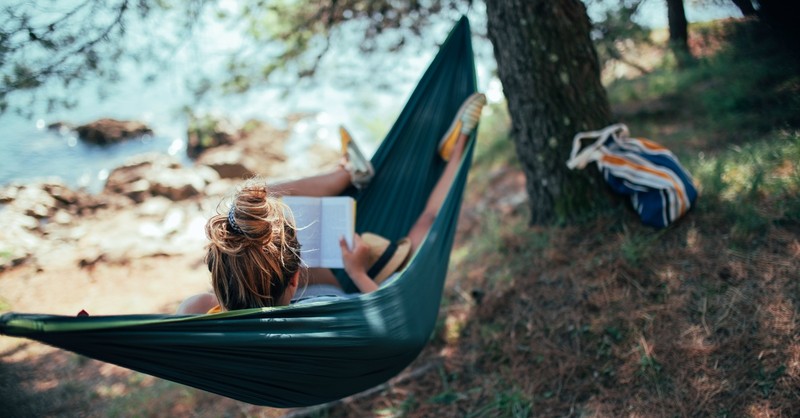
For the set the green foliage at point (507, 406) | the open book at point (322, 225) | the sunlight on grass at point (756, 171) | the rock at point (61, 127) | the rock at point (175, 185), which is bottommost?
the green foliage at point (507, 406)

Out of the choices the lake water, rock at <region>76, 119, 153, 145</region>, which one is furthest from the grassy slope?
rock at <region>76, 119, 153, 145</region>

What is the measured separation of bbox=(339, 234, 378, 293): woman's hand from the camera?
1823 mm

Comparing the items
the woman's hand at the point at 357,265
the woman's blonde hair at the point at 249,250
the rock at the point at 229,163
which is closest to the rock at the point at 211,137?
the rock at the point at 229,163

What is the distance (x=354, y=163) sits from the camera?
6.89 feet

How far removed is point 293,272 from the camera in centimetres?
144

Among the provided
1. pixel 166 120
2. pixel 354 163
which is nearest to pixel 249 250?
pixel 354 163

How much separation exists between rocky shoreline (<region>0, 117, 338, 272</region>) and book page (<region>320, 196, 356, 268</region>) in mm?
2643

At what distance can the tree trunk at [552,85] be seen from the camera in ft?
7.02

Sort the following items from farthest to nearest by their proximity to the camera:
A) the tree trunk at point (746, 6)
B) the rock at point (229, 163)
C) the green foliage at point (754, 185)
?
1. the rock at point (229, 163)
2. the tree trunk at point (746, 6)
3. the green foliage at point (754, 185)

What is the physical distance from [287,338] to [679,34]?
363 cm

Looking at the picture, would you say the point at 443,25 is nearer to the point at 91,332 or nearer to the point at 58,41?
the point at 58,41

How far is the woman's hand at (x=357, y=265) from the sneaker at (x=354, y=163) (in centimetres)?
33

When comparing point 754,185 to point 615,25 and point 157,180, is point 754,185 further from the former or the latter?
point 157,180

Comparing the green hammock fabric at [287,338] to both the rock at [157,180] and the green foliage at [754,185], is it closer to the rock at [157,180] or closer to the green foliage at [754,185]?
the green foliage at [754,185]
